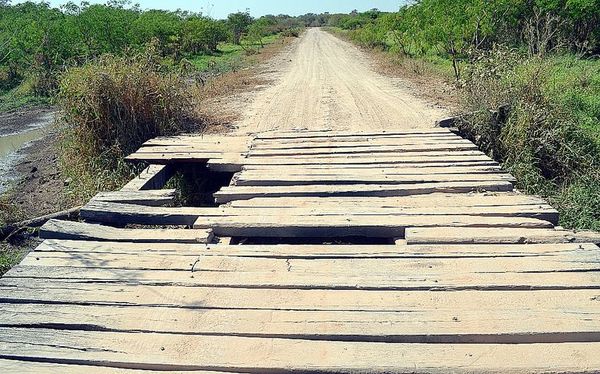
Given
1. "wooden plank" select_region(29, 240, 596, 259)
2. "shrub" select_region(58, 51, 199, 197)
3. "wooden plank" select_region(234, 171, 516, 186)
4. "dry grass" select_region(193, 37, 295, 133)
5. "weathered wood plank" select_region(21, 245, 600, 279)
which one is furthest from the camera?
"dry grass" select_region(193, 37, 295, 133)

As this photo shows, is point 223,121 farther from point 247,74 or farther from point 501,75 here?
point 247,74

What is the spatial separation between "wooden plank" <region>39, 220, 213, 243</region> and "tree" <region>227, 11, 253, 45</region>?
1382 inches

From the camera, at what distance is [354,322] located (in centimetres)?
254

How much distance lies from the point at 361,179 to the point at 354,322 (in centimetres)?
230

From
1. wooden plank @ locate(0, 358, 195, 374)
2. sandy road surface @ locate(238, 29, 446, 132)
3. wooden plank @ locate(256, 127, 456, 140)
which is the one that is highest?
wooden plank @ locate(256, 127, 456, 140)

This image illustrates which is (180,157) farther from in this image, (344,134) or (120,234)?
(120,234)

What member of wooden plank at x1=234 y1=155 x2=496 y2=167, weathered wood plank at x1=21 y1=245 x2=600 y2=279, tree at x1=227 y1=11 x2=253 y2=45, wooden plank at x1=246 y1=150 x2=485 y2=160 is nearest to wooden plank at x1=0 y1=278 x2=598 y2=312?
weathered wood plank at x1=21 y1=245 x2=600 y2=279

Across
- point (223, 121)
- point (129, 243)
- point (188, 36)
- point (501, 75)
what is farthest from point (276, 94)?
point (188, 36)

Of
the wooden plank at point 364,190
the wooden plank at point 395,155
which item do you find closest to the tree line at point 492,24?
the wooden plank at point 395,155

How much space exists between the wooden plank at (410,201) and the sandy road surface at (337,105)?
12.6ft

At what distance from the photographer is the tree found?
38.6 m

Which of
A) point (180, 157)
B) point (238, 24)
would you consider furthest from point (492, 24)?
point (238, 24)

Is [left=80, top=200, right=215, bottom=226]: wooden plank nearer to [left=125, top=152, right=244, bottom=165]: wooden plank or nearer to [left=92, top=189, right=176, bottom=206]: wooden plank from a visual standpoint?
[left=92, top=189, right=176, bottom=206]: wooden plank

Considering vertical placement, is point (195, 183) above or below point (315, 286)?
below
